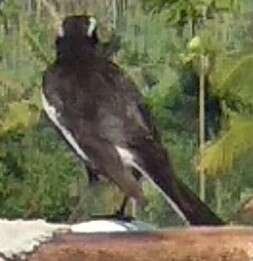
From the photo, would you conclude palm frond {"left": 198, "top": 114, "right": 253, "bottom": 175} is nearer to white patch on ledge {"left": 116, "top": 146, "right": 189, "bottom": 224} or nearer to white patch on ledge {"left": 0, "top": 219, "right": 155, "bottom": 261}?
white patch on ledge {"left": 0, "top": 219, "right": 155, "bottom": 261}

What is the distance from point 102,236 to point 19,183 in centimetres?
199

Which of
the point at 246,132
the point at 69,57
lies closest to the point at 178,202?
the point at 69,57

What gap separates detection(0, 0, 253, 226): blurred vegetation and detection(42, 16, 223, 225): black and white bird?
4.48 feet

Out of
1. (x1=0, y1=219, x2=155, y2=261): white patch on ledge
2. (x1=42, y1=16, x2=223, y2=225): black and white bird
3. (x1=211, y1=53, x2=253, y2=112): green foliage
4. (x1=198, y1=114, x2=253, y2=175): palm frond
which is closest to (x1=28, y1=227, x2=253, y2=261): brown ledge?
(x1=0, y1=219, x2=155, y2=261): white patch on ledge

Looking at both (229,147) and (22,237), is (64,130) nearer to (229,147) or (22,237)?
(22,237)

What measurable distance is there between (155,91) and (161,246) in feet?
6.76

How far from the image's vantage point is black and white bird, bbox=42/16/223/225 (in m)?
3.54

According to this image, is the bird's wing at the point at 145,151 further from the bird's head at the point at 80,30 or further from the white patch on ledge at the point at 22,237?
the white patch on ledge at the point at 22,237

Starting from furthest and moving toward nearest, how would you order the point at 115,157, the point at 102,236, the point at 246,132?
the point at 246,132, the point at 115,157, the point at 102,236

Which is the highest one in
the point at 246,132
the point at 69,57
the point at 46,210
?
the point at 69,57

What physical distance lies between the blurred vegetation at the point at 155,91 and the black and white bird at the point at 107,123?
1367 millimetres

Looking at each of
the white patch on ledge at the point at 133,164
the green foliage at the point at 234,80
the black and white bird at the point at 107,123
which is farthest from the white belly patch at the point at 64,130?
the green foliage at the point at 234,80

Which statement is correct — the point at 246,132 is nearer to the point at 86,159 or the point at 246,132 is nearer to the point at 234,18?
the point at 234,18

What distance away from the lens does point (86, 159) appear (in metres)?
3.55
